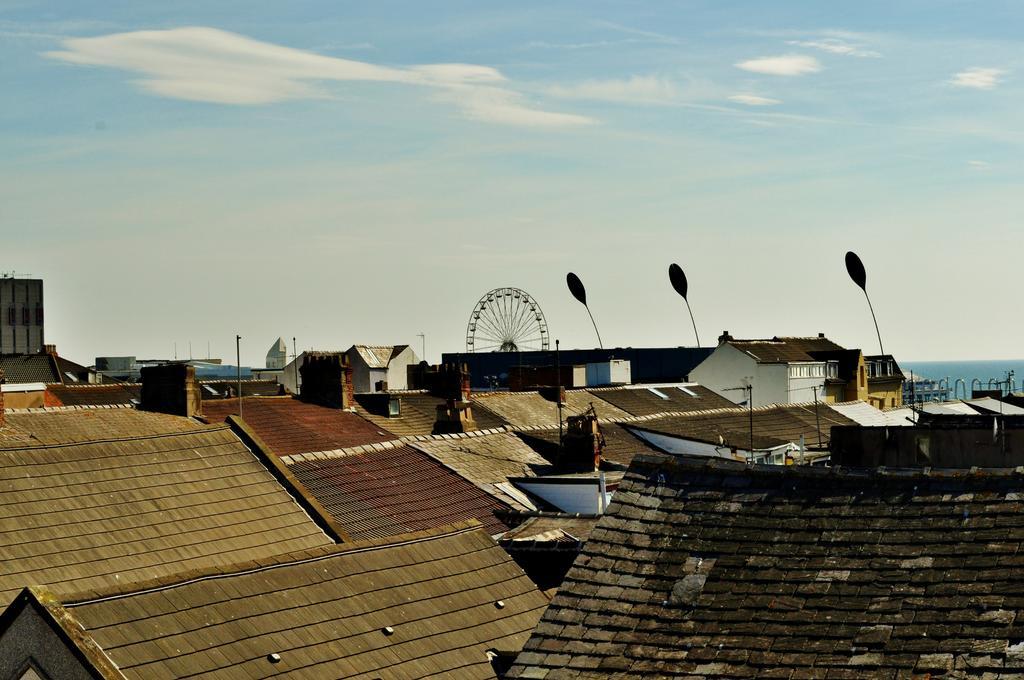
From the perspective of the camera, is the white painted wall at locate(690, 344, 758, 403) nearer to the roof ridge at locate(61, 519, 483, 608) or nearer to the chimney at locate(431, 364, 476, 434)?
the chimney at locate(431, 364, 476, 434)

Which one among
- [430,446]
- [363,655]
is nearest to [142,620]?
[363,655]

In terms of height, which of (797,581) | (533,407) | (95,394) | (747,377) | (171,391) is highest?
(171,391)

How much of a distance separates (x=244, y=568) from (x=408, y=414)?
3888 cm

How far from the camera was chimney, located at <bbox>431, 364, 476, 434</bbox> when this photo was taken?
59125 mm

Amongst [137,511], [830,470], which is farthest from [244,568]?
[830,470]

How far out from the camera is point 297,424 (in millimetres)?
56875

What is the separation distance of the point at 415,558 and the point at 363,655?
370 cm

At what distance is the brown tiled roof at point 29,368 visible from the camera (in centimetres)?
10444

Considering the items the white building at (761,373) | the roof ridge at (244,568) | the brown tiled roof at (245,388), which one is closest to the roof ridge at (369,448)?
the roof ridge at (244,568)

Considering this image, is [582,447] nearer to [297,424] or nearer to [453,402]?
[453,402]

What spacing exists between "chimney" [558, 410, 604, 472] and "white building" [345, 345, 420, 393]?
3821cm

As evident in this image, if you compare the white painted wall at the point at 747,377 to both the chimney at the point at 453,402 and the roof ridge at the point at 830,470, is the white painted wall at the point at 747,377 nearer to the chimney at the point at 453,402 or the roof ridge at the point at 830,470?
the chimney at the point at 453,402

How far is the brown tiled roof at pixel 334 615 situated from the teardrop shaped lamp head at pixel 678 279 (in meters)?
80.3

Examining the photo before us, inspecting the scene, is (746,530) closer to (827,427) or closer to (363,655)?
(363,655)
